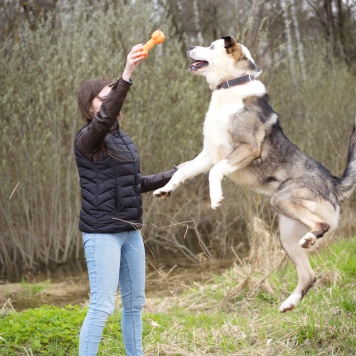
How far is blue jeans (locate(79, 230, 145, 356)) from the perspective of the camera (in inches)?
147

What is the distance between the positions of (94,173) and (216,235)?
24.0 ft

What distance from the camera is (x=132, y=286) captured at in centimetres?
402

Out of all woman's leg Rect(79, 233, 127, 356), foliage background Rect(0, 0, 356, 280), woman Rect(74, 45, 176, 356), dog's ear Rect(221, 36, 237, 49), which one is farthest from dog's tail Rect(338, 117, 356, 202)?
foliage background Rect(0, 0, 356, 280)

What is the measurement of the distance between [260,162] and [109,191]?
3.05 ft

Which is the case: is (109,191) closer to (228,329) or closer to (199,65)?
(199,65)

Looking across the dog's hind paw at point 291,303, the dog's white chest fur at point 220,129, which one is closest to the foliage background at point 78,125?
the dog's white chest fur at point 220,129

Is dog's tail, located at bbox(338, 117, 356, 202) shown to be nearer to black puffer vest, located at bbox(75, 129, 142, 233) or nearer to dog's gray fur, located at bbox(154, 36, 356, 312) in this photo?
dog's gray fur, located at bbox(154, 36, 356, 312)

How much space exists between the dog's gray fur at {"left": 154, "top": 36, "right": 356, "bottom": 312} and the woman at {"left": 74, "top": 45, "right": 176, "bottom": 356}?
36 cm

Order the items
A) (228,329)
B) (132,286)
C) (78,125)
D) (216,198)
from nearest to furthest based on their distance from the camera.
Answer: (216,198) → (132,286) → (228,329) → (78,125)

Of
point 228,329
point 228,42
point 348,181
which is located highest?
point 228,42

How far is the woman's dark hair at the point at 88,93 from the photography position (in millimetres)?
3898

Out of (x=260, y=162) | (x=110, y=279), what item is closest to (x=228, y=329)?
(x=110, y=279)

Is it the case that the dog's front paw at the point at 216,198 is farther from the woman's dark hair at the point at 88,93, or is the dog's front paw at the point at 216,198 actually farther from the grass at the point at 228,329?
the grass at the point at 228,329

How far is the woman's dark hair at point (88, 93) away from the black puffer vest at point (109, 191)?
20 centimetres
